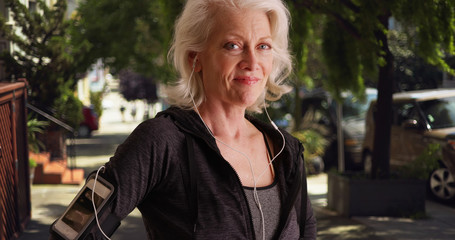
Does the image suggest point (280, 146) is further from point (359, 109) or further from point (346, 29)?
point (359, 109)

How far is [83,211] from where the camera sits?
6.46ft

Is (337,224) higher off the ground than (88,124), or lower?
lower

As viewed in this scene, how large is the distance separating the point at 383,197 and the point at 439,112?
2.71 metres

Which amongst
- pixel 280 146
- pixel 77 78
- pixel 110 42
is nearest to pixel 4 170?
pixel 280 146

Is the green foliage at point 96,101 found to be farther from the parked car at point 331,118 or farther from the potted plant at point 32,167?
the potted plant at point 32,167

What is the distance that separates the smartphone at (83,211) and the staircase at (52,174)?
11.6m

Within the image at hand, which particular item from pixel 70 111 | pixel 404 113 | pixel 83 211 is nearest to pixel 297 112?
pixel 404 113

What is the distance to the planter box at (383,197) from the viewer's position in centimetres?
934

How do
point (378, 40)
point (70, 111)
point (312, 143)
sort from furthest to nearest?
point (312, 143) → point (70, 111) → point (378, 40)

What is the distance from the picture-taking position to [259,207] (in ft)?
7.07

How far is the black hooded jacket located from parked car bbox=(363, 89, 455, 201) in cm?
899

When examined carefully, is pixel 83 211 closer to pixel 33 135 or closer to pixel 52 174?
pixel 33 135

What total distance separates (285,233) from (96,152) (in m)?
19.2

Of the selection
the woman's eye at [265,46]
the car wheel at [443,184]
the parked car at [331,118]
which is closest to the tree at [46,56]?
the parked car at [331,118]
